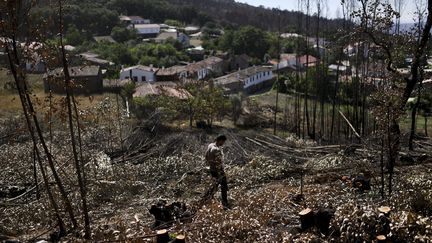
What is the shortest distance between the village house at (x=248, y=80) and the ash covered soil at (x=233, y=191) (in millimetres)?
19787

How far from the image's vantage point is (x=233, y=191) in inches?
380

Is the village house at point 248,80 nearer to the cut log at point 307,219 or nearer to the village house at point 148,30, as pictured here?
the village house at point 148,30

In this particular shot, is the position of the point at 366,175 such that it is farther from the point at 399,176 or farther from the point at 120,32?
the point at 120,32

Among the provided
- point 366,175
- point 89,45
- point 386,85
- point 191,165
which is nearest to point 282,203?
point 366,175

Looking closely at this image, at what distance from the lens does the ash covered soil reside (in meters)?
6.33

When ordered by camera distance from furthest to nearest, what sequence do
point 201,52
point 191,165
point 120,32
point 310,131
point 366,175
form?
point 120,32, point 201,52, point 310,131, point 191,165, point 366,175

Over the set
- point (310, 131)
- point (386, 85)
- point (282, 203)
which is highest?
point (386, 85)

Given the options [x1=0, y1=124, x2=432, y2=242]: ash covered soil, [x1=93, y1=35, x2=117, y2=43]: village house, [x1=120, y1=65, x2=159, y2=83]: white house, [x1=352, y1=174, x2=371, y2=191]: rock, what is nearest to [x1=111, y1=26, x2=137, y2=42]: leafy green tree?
[x1=93, y1=35, x2=117, y2=43]: village house

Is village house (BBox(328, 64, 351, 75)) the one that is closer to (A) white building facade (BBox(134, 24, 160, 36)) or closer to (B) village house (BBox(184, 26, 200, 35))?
(B) village house (BBox(184, 26, 200, 35))

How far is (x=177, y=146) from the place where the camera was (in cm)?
1505

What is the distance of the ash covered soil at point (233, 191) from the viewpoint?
6.33m

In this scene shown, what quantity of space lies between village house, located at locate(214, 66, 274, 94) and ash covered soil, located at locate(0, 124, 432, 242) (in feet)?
64.9

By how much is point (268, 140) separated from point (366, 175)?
7292 millimetres

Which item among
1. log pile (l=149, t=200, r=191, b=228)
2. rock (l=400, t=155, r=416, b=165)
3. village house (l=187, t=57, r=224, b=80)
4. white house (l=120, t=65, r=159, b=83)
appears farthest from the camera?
village house (l=187, t=57, r=224, b=80)
